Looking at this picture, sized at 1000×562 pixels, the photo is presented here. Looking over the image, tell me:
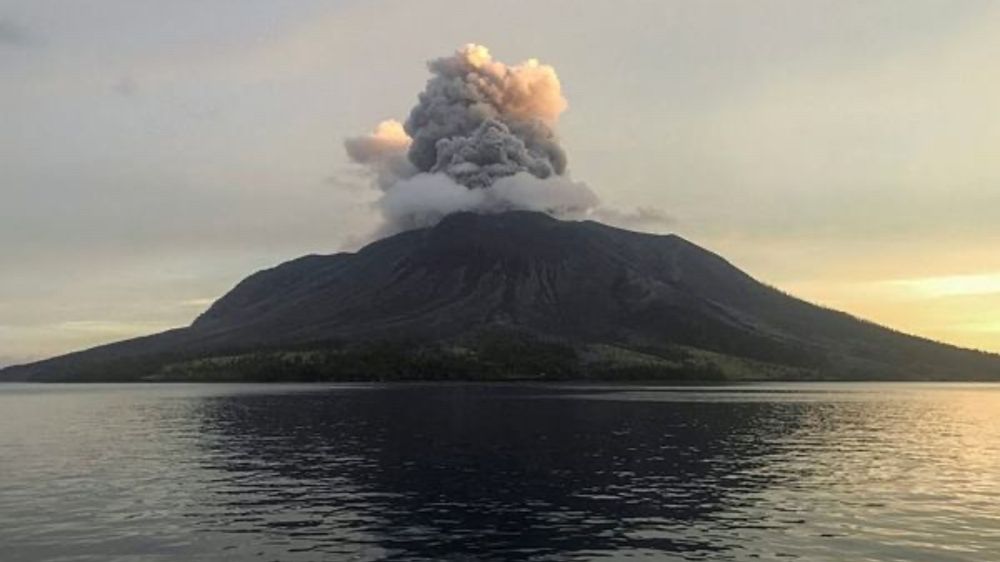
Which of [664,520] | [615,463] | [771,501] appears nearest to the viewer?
[664,520]

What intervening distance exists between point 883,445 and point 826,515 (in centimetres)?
4525

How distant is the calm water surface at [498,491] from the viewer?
42.8 m

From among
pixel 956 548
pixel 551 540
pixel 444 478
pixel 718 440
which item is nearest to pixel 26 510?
pixel 444 478

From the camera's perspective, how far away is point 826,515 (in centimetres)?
5072

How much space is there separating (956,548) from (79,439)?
84942mm

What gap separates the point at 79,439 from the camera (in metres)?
97.2

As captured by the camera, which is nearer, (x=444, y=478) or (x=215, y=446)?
(x=444, y=478)

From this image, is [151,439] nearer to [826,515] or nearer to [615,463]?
[615,463]

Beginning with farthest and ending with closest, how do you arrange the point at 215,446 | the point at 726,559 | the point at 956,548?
the point at 215,446 → the point at 956,548 → the point at 726,559

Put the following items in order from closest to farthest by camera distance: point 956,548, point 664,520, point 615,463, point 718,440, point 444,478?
point 956,548
point 664,520
point 444,478
point 615,463
point 718,440

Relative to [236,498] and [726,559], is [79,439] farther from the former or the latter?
[726,559]

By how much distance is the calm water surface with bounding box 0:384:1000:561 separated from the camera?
42781 millimetres

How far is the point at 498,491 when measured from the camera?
58500 mm

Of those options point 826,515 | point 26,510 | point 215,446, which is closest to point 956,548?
point 826,515
